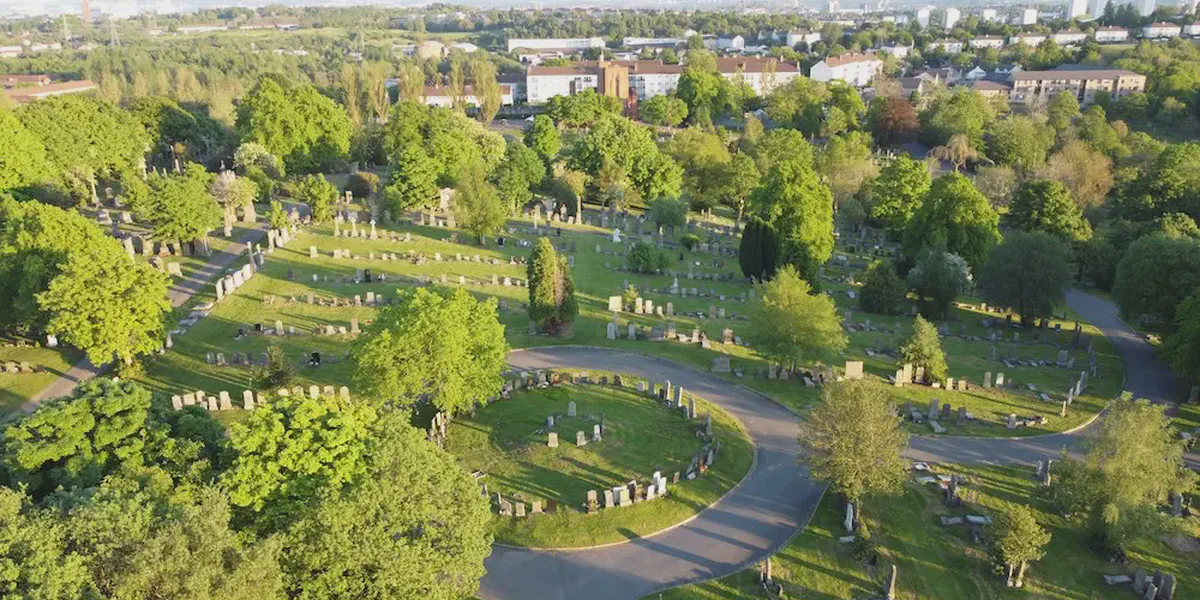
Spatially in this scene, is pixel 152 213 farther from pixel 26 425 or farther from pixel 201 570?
pixel 201 570

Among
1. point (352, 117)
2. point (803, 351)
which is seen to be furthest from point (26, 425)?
point (352, 117)

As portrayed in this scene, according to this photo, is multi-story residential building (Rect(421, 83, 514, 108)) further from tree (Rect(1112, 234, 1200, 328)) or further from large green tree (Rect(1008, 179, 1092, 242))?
tree (Rect(1112, 234, 1200, 328))

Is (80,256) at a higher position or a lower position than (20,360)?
higher

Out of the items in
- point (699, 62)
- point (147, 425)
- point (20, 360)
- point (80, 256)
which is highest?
point (699, 62)

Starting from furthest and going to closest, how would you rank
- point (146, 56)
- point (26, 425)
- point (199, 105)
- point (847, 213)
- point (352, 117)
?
point (146, 56), point (199, 105), point (352, 117), point (847, 213), point (26, 425)

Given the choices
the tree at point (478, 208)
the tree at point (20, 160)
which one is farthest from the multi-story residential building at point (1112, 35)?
the tree at point (20, 160)

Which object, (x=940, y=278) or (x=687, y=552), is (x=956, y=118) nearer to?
(x=940, y=278)

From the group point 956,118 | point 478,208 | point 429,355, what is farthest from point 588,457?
point 956,118
